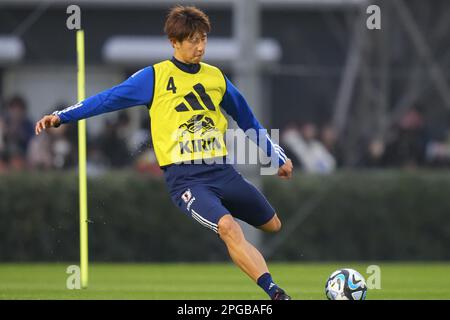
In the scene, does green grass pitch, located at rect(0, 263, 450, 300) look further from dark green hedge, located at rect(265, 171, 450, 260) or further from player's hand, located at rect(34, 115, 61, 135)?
player's hand, located at rect(34, 115, 61, 135)

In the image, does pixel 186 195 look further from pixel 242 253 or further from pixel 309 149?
pixel 309 149

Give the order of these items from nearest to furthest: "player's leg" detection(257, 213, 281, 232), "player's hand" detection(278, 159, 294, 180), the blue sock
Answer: the blue sock, "player's leg" detection(257, 213, 281, 232), "player's hand" detection(278, 159, 294, 180)

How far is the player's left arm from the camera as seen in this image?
10.6 m

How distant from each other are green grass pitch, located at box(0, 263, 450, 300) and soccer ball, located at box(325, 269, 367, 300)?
0.73 metres

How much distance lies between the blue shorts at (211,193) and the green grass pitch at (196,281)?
133 centimetres

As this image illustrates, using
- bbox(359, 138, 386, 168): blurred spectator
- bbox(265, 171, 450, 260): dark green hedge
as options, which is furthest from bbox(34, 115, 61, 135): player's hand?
bbox(359, 138, 386, 168): blurred spectator

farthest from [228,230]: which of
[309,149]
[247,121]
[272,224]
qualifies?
[309,149]

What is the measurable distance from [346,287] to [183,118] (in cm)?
200

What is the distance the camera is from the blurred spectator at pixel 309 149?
20.9m

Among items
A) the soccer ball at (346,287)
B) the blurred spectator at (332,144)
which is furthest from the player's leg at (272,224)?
the blurred spectator at (332,144)

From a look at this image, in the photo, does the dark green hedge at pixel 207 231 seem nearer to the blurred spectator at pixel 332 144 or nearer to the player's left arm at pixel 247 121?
the blurred spectator at pixel 332 144

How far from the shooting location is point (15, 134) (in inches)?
775
